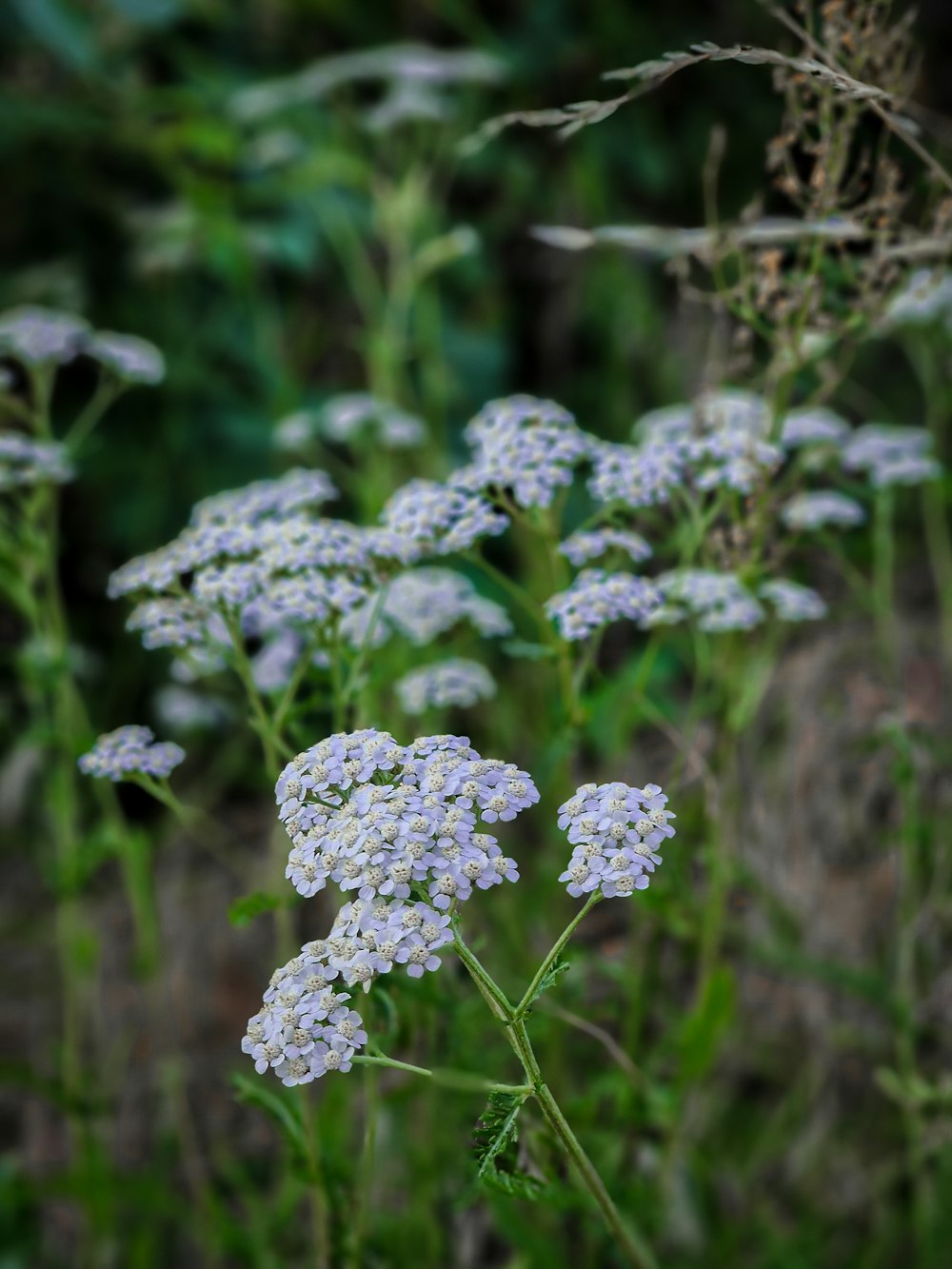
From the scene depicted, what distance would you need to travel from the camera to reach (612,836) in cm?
81

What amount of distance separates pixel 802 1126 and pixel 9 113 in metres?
2.68

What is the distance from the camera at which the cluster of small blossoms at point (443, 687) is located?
1.38 meters

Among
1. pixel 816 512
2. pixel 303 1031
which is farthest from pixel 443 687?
pixel 303 1031

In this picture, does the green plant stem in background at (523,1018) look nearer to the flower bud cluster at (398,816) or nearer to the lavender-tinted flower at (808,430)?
the flower bud cluster at (398,816)

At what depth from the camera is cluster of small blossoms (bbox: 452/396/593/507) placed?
1.18m

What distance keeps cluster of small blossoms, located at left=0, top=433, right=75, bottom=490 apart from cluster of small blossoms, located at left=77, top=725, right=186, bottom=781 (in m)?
0.46

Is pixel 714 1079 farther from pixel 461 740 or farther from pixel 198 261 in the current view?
pixel 198 261

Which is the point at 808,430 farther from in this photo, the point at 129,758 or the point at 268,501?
the point at 129,758

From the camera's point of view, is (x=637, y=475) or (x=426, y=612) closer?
(x=637, y=475)

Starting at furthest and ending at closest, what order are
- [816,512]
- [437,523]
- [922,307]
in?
1. [922,307]
2. [816,512]
3. [437,523]

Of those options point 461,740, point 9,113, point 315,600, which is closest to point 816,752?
point 315,600

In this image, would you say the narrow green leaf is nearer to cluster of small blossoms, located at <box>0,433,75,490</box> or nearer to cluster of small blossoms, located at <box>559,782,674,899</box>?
cluster of small blossoms, located at <box>559,782,674,899</box>

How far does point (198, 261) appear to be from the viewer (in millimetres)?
3029

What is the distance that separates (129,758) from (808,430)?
0.97m
